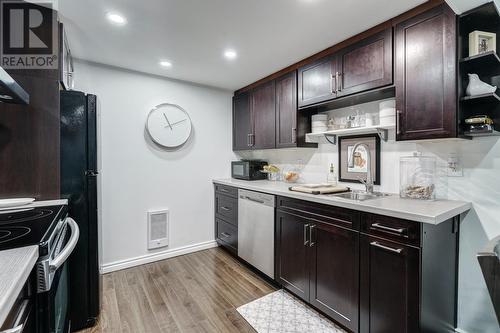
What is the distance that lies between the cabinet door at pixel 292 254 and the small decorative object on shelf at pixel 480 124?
50.8 inches

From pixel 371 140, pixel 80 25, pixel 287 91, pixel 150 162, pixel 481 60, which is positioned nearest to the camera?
pixel 481 60

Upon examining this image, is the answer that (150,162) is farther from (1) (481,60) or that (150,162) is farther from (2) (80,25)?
(1) (481,60)

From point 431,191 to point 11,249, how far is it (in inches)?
95.0

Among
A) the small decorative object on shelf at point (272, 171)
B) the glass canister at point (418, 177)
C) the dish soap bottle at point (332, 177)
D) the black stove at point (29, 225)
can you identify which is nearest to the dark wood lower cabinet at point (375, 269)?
the glass canister at point (418, 177)

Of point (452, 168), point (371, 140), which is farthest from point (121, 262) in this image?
point (452, 168)

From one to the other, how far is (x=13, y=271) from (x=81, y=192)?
50.3 inches

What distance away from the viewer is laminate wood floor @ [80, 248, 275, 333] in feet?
6.12

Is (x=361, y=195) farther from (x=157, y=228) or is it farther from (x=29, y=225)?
(x=157, y=228)

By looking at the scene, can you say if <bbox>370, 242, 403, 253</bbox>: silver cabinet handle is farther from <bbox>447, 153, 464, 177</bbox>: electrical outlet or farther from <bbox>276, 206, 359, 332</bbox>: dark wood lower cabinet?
<bbox>447, 153, 464, 177</bbox>: electrical outlet

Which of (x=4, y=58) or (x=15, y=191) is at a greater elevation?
(x=4, y=58)

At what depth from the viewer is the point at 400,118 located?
1.79m

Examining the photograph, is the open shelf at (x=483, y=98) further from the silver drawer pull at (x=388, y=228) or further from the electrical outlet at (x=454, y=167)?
the silver drawer pull at (x=388, y=228)

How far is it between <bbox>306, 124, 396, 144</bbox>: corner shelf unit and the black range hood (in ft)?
7.71

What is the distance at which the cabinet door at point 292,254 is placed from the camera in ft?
6.70
